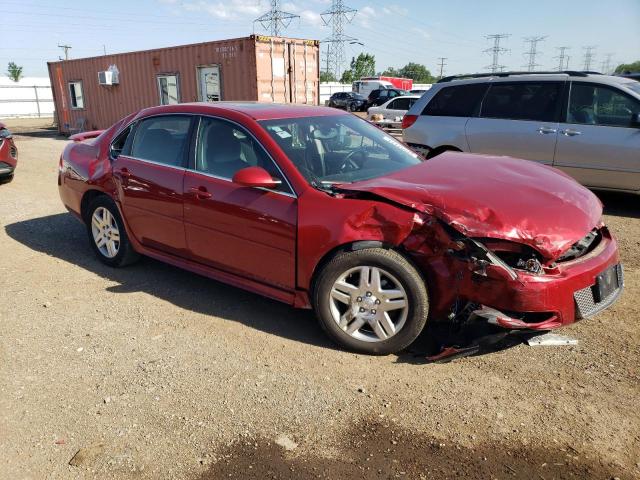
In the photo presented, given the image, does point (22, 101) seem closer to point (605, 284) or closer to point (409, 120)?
point (409, 120)

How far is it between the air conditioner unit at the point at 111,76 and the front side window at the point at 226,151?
15657 millimetres

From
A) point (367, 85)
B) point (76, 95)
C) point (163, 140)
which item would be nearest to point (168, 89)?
point (76, 95)

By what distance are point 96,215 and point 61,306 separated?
1.16 metres

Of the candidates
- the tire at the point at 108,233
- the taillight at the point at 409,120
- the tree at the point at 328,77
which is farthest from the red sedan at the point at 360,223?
the tree at the point at 328,77

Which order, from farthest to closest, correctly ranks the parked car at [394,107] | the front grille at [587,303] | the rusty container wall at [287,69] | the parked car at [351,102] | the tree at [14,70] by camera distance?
1. the tree at [14,70]
2. the parked car at [351,102]
3. the parked car at [394,107]
4. the rusty container wall at [287,69]
5. the front grille at [587,303]

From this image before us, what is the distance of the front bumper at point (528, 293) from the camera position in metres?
2.89

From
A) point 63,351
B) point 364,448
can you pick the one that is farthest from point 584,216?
point 63,351

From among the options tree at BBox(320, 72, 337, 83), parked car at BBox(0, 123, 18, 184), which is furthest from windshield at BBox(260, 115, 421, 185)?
tree at BBox(320, 72, 337, 83)

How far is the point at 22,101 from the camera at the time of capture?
1540 inches

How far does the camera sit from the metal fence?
126ft

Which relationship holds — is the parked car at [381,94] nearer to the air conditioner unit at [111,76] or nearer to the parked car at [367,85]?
the parked car at [367,85]

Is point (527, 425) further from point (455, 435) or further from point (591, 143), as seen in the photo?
point (591, 143)

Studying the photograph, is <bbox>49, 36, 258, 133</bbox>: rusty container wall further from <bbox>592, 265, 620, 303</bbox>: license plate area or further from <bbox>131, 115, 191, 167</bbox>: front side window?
<bbox>592, 265, 620, 303</bbox>: license plate area

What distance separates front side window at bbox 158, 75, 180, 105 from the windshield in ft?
41.9
